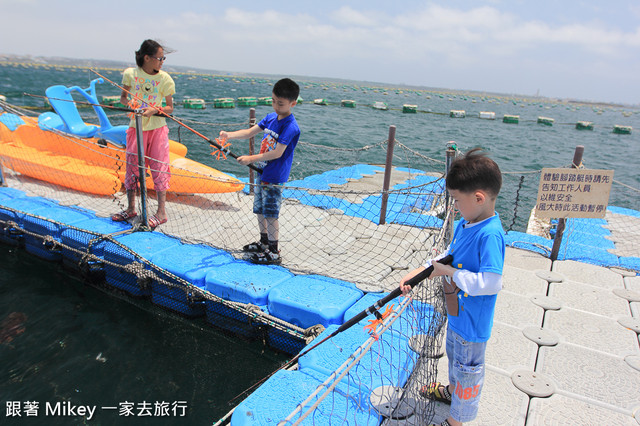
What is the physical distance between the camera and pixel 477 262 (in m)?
1.98

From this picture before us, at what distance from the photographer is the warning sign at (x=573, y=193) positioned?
186 inches

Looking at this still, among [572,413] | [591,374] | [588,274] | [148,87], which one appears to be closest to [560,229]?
[588,274]

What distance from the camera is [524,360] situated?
304 cm

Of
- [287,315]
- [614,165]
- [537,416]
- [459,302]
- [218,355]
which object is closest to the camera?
[459,302]

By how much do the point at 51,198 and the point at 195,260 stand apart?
3.14 metres

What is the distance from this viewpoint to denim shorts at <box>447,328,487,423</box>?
2.09 meters

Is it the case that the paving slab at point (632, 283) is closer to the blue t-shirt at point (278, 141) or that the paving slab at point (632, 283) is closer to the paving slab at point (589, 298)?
the paving slab at point (589, 298)

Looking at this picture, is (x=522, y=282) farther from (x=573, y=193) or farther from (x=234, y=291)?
(x=234, y=291)

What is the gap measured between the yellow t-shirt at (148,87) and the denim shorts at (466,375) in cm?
422

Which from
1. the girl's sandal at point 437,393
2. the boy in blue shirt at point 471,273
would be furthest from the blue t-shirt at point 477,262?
the girl's sandal at point 437,393

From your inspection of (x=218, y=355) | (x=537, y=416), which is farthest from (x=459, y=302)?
(x=218, y=355)

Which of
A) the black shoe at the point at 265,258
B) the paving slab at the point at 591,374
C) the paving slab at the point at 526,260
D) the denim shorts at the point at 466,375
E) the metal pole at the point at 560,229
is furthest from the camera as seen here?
the metal pole at the point at 560,229

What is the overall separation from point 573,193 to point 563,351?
238 centimetres

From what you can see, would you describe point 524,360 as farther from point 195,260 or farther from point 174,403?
point 195,260
